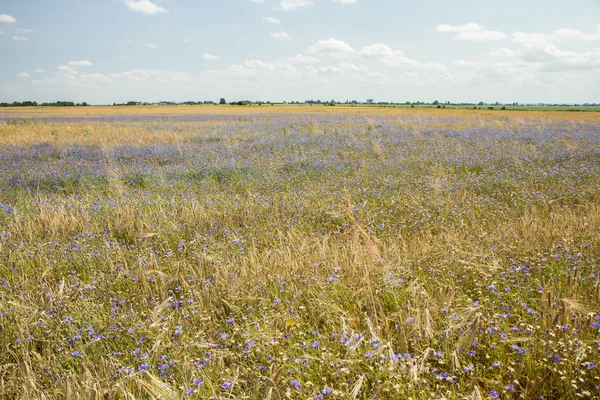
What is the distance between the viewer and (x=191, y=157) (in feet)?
37.2

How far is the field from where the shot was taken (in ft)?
7.04

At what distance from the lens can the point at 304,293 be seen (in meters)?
3.16

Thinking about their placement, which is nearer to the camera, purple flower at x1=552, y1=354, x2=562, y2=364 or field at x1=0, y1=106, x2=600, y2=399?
purple flower at x1=552, y1=354, x2=562, y2=364

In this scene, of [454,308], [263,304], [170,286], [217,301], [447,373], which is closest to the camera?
[447,373]

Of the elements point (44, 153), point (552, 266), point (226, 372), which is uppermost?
point (44, 153)

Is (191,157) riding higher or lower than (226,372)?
higher

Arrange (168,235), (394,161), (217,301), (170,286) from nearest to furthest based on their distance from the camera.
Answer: (217,301), (170,286), (168,235), (394,161)

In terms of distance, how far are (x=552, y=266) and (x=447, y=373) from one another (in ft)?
6.72

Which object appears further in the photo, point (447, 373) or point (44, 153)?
point (44, 153)

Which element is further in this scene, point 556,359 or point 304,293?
point 304,293

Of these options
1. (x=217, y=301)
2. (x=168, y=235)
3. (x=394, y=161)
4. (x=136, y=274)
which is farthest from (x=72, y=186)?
(x=394, y=161)

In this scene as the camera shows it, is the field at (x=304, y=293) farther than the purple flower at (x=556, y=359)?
Yes

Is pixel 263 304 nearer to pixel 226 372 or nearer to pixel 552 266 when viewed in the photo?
pixel 226 372

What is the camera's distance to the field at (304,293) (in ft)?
7.04
